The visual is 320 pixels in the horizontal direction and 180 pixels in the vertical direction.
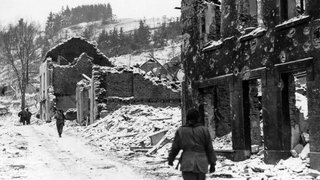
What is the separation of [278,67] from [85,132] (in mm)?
16868

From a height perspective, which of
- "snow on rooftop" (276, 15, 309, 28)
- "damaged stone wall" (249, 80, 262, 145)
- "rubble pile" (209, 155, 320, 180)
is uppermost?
"snow on rooftop" (276, 15, 309, 28)

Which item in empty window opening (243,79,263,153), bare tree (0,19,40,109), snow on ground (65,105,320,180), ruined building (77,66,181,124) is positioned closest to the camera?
snow on ground (65,105,320,180)

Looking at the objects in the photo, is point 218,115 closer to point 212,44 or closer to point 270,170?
point 212,44

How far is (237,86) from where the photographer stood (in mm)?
Result: 14719

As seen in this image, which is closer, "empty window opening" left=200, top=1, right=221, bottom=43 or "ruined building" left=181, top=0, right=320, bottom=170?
"ruined building" left=181, top=0, right=320, bottom=170

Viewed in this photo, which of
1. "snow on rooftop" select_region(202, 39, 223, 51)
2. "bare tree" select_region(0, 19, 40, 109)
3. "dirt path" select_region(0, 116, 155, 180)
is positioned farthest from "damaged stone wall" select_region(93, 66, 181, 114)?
"bare tree" select_region(0, 19, 40, 109)

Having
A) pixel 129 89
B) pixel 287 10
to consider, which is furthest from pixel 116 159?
pixel 129 89

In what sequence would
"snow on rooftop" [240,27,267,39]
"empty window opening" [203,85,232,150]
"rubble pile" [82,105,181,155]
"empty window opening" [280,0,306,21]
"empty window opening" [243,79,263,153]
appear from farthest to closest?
1. "rubble pile" [82,105,181,155]
2. "empty window opening" [203,85,232,150]
3. "empty window opening" [243,79,263,153]
4. "snow on rooftop" [240,27,267,39]
5. "empty window opening" [280,0,306,21]

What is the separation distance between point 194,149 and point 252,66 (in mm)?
7504

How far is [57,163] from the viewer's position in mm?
14461

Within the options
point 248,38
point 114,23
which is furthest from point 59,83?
point 114,23

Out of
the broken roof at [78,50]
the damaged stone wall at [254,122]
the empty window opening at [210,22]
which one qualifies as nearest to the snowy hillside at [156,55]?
the broken roof at [78,50]

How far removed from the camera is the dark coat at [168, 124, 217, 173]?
691 centimetres

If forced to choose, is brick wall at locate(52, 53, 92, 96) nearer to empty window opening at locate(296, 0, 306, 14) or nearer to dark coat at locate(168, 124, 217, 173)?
empty window opening at locate(296, 0, 306, 14)
